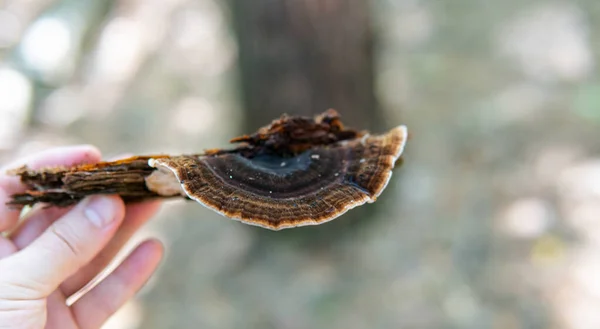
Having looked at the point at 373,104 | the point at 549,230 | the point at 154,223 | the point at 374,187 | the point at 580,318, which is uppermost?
the point at 373,104

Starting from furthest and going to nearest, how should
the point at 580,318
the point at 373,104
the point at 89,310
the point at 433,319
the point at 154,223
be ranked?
the point at 154,223 < the point at 373,104 < the point at 433,319 < the point at 580,318 < the point at 89,310

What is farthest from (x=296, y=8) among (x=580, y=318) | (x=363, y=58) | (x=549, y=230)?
(x=580, y=318)

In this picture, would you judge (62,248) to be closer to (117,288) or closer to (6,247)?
(6,247)

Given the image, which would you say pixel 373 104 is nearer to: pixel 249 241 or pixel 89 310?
pixel 249 241

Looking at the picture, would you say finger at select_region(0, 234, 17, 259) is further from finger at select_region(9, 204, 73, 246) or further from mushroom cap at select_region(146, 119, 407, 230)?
mushroom cap at select_region(146, 119, 407, 230)

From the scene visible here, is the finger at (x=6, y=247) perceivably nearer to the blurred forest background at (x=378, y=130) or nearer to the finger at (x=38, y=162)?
the finger at (x=38, y=162)

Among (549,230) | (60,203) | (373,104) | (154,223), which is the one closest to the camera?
(60,203)
